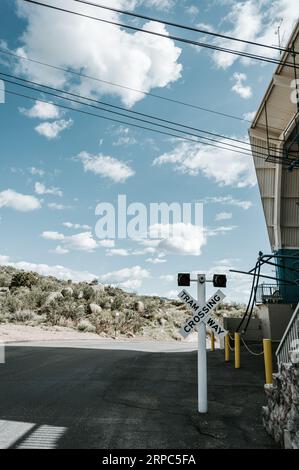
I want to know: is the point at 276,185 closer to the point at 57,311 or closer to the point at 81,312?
the point at 81,312

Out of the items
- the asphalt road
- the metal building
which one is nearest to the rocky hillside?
the metal building

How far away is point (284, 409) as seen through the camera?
477 cm

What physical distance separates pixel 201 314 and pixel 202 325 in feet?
0.66

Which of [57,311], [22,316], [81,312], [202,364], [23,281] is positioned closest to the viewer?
[202,364]

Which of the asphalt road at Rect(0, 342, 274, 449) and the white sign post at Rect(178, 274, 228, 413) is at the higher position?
Result: the white sign post at Rect(178, 274, 228, 413)

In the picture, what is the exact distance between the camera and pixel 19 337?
23.4 meters

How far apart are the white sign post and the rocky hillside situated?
26937mm

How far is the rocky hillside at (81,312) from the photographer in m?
33.4

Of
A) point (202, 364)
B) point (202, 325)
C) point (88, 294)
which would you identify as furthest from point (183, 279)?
point (88, 294)

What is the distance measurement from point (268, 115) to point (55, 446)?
19.7 metres

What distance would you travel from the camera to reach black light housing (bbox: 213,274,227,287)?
21.7 ft

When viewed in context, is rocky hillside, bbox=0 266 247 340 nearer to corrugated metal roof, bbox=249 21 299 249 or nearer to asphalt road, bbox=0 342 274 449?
corrugated metal roof, bbox=249 21 299 249
